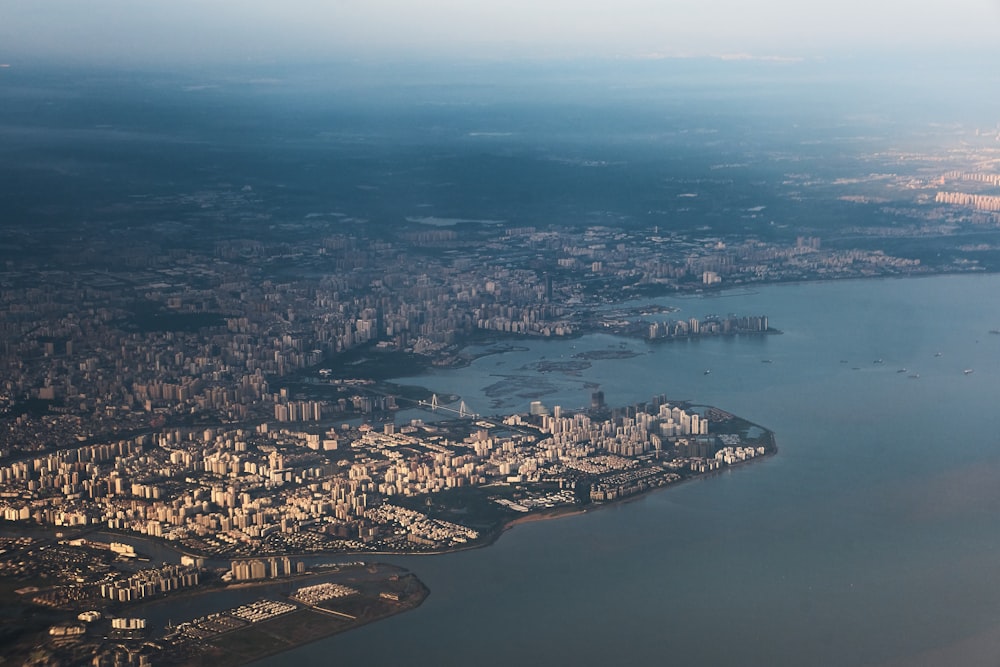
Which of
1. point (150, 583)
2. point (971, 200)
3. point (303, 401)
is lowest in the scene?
point (150, 583)

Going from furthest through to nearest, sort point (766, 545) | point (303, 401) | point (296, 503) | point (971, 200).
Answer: point (971, 200), point (303, 401), point (296, 503), point (766, 545)

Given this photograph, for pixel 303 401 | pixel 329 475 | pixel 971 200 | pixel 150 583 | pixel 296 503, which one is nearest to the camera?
pixel 150 583

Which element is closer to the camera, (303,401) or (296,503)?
(296,503)

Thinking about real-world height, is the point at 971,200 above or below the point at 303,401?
above

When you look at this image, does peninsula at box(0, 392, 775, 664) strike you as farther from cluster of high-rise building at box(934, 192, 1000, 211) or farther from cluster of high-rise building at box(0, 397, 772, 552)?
cluster of high-rise building at box(934, 192, 1000, 211)

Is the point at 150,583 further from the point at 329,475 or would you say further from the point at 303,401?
the point at 303,401

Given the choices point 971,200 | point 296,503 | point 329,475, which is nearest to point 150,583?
point 296,503

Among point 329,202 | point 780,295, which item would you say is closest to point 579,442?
point 780,295

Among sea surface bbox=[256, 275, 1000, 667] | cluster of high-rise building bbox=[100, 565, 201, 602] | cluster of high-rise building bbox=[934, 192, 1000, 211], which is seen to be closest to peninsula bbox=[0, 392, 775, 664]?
cluster of high-rise building bbox=[100, 565, 201, 602]
